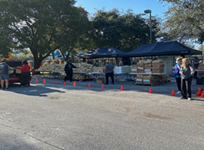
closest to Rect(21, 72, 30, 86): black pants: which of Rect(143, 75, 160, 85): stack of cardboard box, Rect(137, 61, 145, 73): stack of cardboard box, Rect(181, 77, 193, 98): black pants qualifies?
Rect(137, 61, 145, 73): stack of cardboard box

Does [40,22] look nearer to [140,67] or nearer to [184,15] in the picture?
[140,67]

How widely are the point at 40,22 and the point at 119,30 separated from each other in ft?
34.1

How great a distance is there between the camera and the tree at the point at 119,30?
86.2 ft

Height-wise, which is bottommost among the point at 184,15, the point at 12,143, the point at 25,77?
the point at 12,143

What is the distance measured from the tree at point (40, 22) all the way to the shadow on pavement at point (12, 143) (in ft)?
58.1

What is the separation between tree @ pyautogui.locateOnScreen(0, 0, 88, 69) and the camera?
21219 mm

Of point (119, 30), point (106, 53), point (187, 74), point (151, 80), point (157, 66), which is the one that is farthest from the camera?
point (119, 30)

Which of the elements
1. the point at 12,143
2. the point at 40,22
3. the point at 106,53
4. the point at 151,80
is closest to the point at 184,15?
the point at 151,80

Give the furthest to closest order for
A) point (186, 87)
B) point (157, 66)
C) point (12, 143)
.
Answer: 1. point (157, 66)
2. point (186, 87)
3. point (12, 143)

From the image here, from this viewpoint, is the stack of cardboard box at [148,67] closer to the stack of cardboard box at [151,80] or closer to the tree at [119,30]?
the stack of cardboard box at [151,80]

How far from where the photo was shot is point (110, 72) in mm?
14602

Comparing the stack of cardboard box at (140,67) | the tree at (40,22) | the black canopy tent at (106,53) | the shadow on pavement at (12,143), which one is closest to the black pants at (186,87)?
the stack of cardboard box at (140,67)

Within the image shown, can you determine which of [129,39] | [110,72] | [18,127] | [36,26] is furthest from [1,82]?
[129,39]

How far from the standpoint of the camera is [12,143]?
432 centimetres
